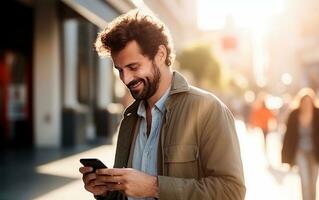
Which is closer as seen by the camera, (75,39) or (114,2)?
(114,2)

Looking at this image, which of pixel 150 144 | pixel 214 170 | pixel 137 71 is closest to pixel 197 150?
pixel 214 170

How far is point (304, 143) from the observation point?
686 centimetres

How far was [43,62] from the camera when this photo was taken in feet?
56.6

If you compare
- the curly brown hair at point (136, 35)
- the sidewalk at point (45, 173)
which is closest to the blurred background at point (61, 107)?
the sidewalk at point (45, 173)

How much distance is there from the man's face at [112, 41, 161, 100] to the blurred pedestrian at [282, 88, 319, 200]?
15.4ft

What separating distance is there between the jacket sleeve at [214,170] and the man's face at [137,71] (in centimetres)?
25

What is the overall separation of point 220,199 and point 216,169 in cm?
11

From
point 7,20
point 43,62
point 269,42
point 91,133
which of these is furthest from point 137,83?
point 269,42

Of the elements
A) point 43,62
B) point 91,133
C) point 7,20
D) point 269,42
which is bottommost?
point 91,133

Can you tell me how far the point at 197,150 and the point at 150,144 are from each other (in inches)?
9.8

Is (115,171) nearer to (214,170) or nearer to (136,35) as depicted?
(214,170)

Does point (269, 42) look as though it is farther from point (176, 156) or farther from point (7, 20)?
point (176, 156)

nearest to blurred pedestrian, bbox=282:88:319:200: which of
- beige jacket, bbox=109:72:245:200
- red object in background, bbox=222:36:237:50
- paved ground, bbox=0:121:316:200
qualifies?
paved ground, bbox=0:121:316:200

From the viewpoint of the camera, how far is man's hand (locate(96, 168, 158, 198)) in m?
2.16
